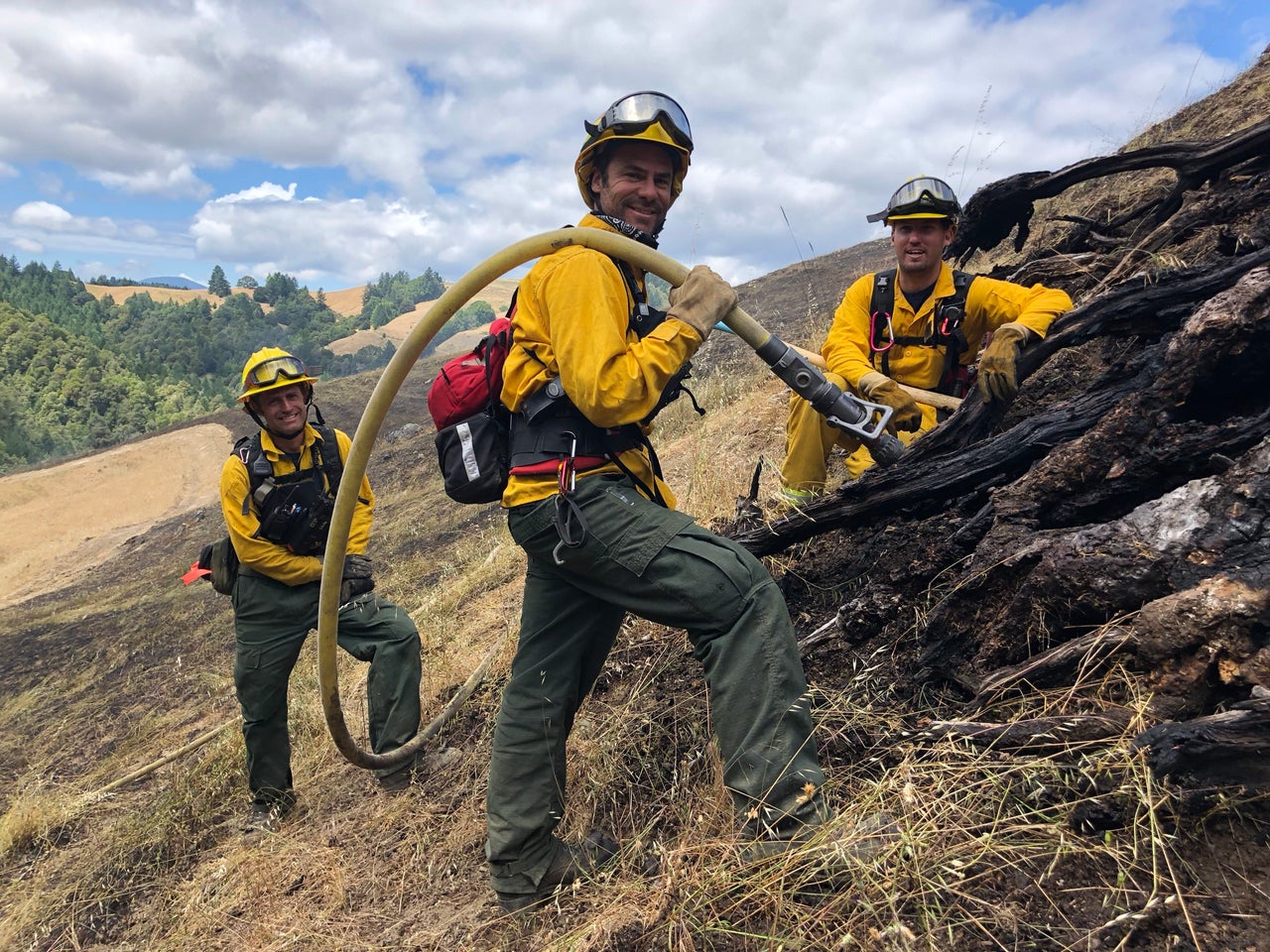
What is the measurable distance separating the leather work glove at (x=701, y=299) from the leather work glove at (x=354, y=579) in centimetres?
321

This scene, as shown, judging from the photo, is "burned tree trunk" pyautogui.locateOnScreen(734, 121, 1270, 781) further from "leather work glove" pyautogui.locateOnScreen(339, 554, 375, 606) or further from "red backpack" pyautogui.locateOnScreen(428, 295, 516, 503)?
"leather work glove" pyautogui.locateOnScreen(339, 554, 375, 606)

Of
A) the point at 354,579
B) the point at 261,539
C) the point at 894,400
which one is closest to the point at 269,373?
the point at 261,539

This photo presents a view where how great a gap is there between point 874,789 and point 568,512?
123 cm

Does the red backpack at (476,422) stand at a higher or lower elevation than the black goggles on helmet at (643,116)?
lower

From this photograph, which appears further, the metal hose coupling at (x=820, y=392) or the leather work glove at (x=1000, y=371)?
the leather work glove at (x=1000, y=371)

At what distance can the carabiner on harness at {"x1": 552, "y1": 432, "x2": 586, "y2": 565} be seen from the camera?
92.8 inches

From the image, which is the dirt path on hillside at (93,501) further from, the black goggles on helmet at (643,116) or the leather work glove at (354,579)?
the black goggles on helmet at (643,116)

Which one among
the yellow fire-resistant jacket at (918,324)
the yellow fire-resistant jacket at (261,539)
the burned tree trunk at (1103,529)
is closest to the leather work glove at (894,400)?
the yellow fire-resistant jacket at (918,324)

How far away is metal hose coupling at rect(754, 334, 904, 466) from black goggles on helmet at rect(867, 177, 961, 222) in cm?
164

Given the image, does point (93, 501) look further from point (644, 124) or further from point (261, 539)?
point (644, 124)

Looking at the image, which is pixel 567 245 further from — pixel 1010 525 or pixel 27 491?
pixel 27 491

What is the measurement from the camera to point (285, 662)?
4.62 metres

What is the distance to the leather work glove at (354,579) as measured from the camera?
4746 millimetres

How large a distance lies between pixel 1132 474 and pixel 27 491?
34.6 m
